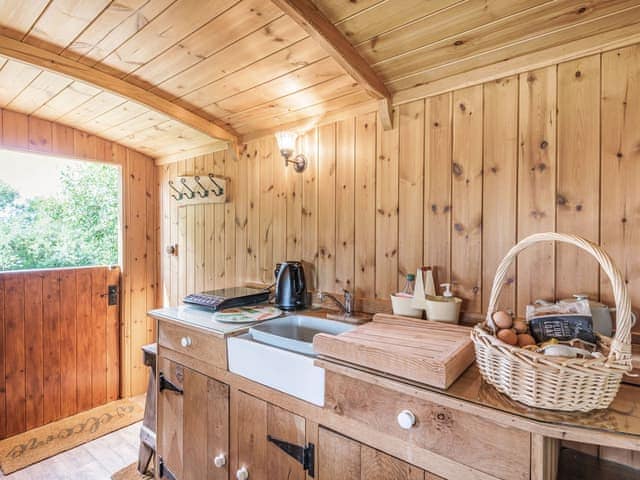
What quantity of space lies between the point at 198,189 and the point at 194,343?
54.7 inches

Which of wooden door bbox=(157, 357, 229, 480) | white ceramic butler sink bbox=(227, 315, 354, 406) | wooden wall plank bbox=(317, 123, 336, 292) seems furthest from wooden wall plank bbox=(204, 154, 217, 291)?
white ceramic butler sink bbox=(227, 315, 354, 406)

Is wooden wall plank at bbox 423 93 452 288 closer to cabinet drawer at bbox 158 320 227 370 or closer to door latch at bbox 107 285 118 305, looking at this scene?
cabinet drawer at bbox 158 320 227 370

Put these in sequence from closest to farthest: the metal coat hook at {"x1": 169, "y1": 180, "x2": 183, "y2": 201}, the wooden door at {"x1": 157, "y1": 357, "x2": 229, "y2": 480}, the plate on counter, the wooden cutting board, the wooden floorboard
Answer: the wooden cutting board → the wooden door at {"x1": 157, "y1": 357, "x2": 229, "y2": 480} → the plate on counter → the wooden floorboard → the metal coat hook at {"x1": 169, "y1": 180, "x2": 183, "y2": 201}

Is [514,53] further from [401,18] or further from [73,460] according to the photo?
[73,460]

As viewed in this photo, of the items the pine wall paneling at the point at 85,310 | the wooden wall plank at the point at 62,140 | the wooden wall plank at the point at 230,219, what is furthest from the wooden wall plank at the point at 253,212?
the wooden wall plank at the point at 62,140

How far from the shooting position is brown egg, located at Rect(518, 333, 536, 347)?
89 cm

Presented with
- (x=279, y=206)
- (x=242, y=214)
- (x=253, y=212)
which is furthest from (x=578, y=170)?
(x=242, y=214)

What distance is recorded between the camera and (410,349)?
1.02 m

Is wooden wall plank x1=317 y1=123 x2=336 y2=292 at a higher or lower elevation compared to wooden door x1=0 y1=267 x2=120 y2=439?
higher

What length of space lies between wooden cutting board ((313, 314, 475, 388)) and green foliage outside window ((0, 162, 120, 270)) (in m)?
2.47

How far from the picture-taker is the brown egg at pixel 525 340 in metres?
0.89

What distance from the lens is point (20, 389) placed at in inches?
95.5

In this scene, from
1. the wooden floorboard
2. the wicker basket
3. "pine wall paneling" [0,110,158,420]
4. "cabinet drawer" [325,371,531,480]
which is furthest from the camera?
"pine wall paneling" [0,110,158,420]

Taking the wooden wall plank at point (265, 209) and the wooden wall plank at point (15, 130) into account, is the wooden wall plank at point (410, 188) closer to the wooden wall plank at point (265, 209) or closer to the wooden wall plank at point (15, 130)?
the wooden wall plank at point (265, 209)
